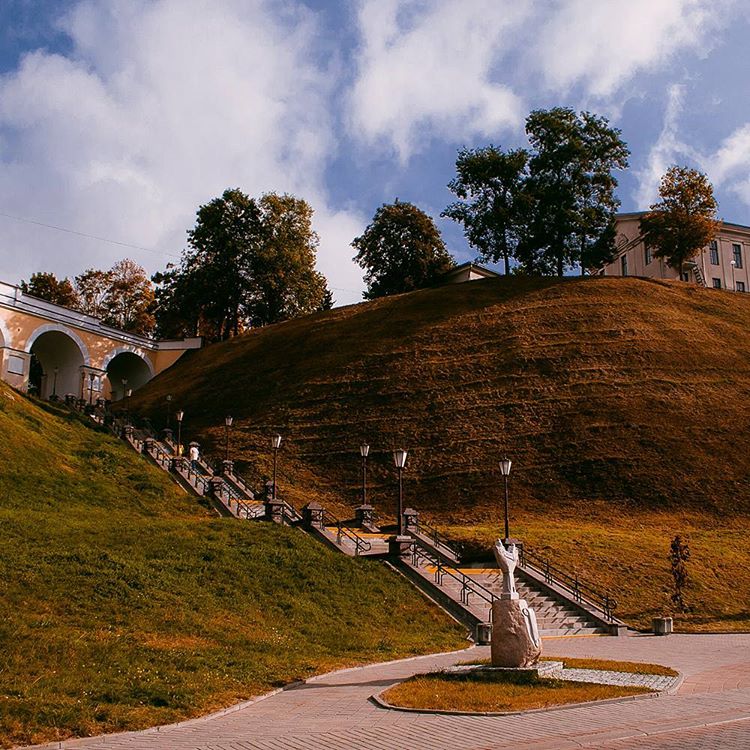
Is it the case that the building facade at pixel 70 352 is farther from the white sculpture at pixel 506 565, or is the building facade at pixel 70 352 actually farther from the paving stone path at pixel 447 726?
the paving stone path at pixel 447 726

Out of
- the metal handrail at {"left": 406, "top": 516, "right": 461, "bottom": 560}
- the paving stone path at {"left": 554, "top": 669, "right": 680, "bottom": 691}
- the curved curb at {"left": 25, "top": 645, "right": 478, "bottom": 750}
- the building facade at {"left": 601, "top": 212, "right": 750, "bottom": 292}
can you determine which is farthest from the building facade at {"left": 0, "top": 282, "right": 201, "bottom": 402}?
the building facade at {"left": 601, "top": 212, "right": 750, "bottom": 292}

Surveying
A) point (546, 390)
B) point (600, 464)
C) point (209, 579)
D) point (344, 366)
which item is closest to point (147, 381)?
point (344, 366)

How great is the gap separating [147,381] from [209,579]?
1727 inches

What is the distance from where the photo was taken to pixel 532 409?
44344 millimetres

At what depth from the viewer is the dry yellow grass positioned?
11.1 m

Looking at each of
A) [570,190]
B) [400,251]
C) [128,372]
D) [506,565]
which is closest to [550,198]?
[570,190]

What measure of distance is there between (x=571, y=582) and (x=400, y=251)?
51384 millimetres

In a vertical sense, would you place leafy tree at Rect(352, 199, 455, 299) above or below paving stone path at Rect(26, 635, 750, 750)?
above

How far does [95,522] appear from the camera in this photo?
24672mm

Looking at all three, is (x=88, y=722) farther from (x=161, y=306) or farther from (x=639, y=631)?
(x=161, y=306)

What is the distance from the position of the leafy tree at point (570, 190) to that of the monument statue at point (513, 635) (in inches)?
2192

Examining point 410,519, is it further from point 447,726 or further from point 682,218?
point 682,218

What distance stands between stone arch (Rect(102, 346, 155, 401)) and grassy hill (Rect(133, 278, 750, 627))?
7.79 feet

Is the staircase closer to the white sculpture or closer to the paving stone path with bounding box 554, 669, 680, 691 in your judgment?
the white sculpture
